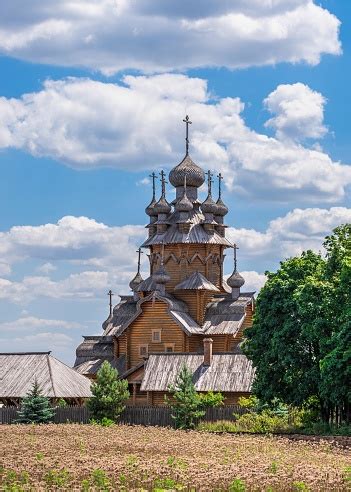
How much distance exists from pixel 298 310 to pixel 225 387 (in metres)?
13.0

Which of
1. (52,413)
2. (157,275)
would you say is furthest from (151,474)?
(157,275)

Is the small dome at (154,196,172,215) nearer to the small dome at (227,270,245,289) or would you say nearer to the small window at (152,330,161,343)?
→ the small dome at (227,270,245,289)

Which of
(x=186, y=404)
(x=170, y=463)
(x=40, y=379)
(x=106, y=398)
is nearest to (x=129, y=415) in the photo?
(x=106, y=398)

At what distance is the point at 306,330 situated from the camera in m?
41.1

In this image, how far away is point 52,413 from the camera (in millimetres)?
49688

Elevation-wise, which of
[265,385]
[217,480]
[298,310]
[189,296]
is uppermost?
[189,296]

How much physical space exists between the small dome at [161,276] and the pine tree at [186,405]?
1993 cm

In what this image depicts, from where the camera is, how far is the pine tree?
4782cm

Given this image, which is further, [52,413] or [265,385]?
[52,413]

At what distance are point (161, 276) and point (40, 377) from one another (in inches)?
658

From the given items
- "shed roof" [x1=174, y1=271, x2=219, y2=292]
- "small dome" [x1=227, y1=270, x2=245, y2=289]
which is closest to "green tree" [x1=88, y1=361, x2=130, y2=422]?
"shed roof" [x1=174, y1=271, x2=219, y2=292]

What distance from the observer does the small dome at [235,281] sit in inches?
2795

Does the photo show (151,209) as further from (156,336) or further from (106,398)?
(106,398)

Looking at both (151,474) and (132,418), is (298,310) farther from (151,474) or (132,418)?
(151,474)
